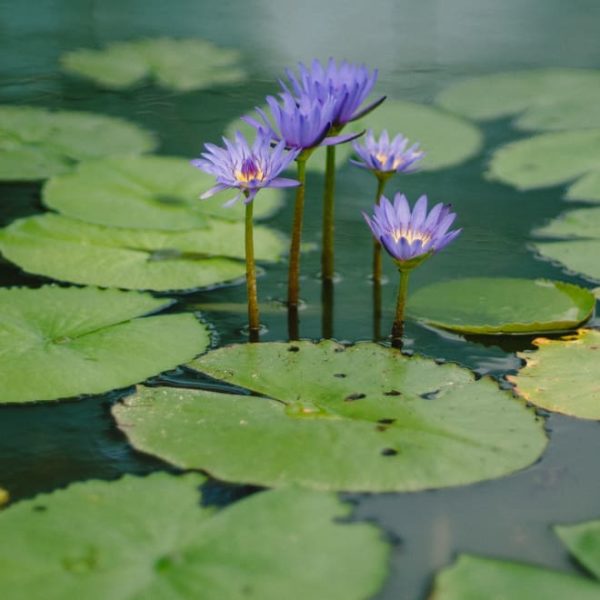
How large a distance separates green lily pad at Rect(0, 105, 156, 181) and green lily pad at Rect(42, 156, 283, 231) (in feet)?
0.50

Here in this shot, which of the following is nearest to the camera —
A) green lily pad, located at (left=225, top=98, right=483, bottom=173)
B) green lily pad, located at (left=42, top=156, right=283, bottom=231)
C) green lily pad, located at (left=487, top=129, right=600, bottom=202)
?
green lily pad, located at (left=42, top=156, right=283, bottom=231)

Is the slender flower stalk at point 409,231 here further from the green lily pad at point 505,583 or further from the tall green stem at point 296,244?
the green lily pad at point 505,583

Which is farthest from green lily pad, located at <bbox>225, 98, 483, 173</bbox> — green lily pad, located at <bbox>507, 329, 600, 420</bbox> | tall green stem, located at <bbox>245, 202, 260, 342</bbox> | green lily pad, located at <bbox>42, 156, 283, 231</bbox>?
green lily pad, located at <bbox>507, 329, 600, 420</bbox>

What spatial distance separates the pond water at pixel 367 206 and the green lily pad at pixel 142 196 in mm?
76

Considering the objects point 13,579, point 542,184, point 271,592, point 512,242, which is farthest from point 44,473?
point 542,184

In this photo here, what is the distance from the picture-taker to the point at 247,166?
6.05ft

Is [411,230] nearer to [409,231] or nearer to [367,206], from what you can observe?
Result: [409,231]

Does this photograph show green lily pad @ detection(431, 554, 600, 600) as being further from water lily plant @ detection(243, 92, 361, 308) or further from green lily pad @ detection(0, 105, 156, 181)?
green lily pad @ detection(0, 105, 156, 181)

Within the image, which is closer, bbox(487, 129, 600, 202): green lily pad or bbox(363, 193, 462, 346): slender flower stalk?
bbox(363, 193, 462, 346): slender flower stalk

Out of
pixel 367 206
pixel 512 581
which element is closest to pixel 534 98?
pixel 367 206

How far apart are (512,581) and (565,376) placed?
0.60 meters

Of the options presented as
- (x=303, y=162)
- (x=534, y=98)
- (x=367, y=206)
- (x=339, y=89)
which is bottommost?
(x=367, y=206)

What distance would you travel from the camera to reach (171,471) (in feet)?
5.10

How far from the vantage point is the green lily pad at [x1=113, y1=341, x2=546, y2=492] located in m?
1.54
